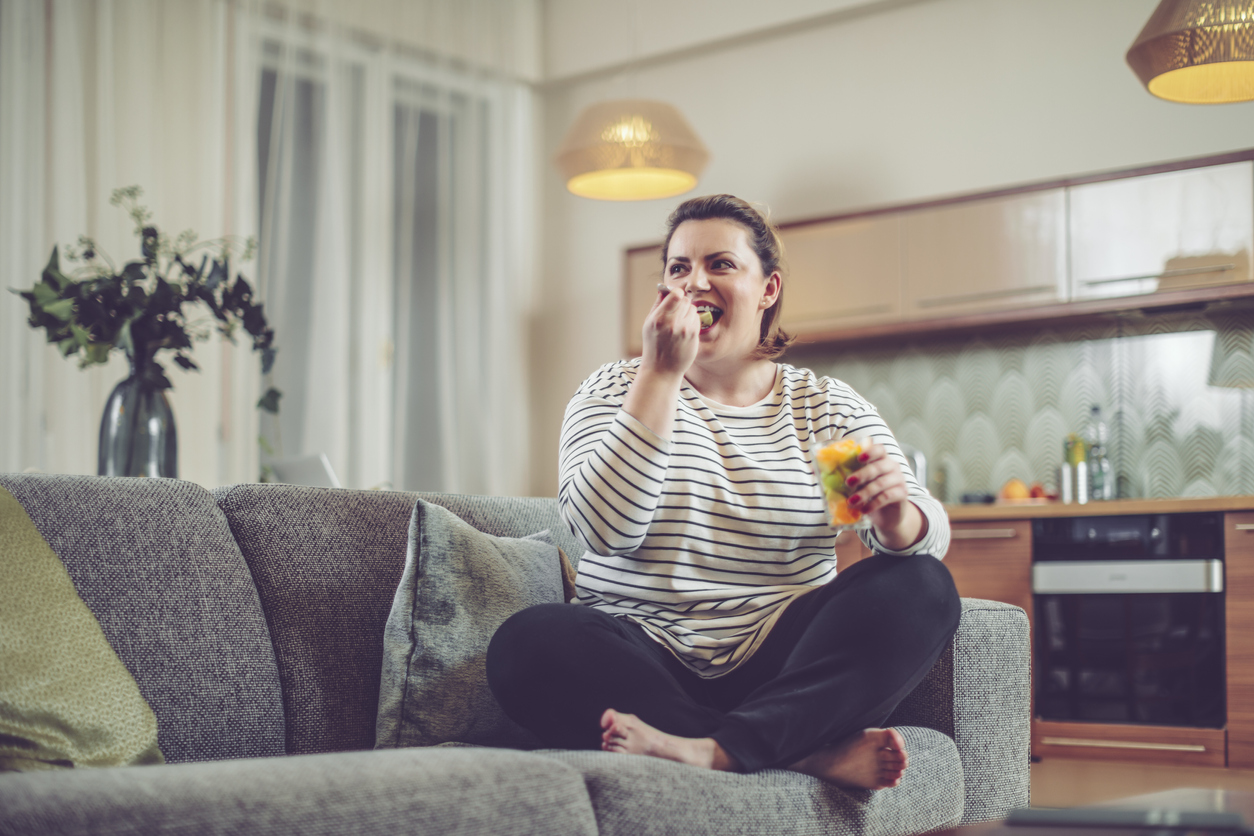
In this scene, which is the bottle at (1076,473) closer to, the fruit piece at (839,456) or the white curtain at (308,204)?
the white curtain at (308,204)

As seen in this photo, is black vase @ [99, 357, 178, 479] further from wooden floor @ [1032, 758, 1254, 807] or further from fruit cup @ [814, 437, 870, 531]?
wooden floor @ [1032, 758, 1254, 807]

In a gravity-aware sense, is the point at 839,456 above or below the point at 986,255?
below

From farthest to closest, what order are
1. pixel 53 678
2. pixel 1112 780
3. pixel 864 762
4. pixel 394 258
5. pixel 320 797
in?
pixel 394 258 → pixel 1112 780 → pixel 864 762 → pixel 53 678 → pixel 320 797

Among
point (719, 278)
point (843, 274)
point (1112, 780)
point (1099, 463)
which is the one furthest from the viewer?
point (843, 274)

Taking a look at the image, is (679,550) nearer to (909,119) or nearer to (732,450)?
(732,450)

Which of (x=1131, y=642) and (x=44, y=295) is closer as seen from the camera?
(x=44, y=295)

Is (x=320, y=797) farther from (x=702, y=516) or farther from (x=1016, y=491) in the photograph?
(x=1016, y=491)

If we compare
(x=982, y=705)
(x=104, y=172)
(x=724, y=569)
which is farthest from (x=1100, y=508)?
(x=104, y=172)

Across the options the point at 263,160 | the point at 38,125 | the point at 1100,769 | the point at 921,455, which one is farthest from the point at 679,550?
the point at 263,160

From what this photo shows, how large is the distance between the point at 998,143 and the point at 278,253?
9.20 ft

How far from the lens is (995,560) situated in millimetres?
3793

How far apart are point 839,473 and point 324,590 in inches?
31.5

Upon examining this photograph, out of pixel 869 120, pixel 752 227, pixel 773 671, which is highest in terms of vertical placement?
pixel 869 120

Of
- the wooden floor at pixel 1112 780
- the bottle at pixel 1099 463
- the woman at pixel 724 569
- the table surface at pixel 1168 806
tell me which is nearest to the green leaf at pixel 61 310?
the woman at pixel 724 569
